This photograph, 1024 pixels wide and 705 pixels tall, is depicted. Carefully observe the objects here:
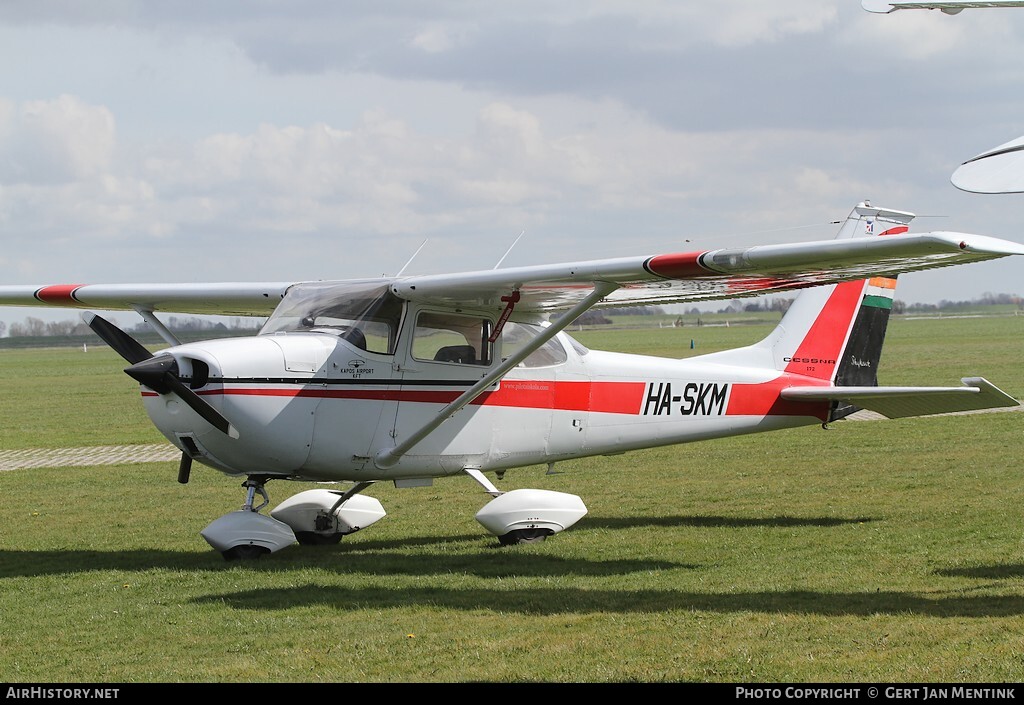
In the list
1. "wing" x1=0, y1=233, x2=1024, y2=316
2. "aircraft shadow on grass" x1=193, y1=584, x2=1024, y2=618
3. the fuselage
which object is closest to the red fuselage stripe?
the fuselage

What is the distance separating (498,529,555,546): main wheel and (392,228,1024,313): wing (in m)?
1.97

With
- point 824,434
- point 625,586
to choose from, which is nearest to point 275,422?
point 625,586

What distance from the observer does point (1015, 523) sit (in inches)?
389

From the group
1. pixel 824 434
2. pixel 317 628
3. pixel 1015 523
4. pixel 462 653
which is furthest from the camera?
pixel 824 434

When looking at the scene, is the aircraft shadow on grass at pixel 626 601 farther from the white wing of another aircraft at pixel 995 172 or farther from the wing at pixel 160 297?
the wing at pixel 160 297

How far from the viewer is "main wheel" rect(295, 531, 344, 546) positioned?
10695 millimetres

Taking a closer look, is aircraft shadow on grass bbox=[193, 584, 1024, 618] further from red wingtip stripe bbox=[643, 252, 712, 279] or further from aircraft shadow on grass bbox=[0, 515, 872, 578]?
red wingtip stripe bbox=[643, 252, 712, 279]

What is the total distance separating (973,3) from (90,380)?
42.3m

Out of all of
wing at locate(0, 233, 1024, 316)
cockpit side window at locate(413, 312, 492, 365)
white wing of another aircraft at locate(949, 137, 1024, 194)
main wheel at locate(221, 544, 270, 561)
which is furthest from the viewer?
cockpit side window at locate(413, 312, 492, 365)

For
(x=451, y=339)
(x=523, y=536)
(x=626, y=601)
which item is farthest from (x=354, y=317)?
(x=626, y=601)

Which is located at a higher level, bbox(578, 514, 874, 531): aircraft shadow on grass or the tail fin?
the tail fin

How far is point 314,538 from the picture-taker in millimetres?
10703

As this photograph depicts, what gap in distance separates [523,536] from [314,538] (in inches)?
77.8

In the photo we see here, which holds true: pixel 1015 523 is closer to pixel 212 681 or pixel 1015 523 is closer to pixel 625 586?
pixel 625 586
